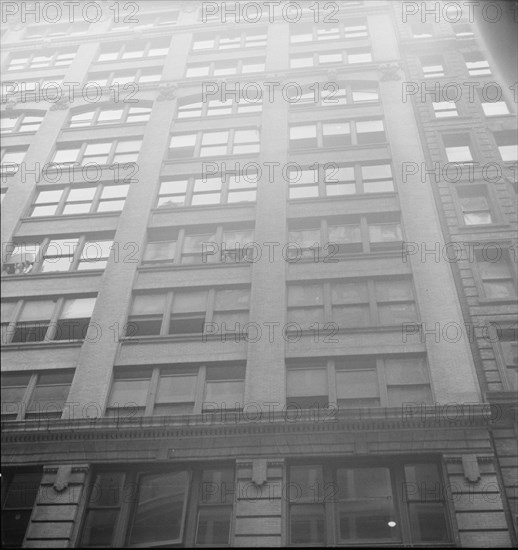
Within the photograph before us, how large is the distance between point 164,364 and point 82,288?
5.34 meters

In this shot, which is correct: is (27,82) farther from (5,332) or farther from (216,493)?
(216,493)

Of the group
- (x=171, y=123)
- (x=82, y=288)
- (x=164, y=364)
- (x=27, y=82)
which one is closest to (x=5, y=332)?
(x=82, y=288)

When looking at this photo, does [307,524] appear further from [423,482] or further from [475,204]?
[475,204]

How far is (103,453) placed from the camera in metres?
17.6

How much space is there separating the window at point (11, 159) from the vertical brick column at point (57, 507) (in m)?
17.5

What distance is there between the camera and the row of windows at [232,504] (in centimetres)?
1616

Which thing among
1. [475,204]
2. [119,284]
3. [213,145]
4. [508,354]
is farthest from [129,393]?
[475,204]

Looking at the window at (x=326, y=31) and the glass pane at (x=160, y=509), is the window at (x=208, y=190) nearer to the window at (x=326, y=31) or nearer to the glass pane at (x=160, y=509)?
the glass pane at (x=160, y=509)

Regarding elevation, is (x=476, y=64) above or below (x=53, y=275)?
above

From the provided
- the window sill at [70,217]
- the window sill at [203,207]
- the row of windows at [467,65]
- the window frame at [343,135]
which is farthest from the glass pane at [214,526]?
the row of windows at [467,65]

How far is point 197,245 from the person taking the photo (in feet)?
81.1

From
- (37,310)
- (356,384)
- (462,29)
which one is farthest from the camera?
(462,29)

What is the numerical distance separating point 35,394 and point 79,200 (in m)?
11.1

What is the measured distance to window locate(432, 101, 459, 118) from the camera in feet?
98.0
